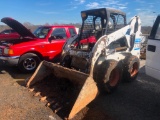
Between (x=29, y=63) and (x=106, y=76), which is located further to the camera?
(x=29, y=63)

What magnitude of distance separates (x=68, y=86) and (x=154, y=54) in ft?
7.64

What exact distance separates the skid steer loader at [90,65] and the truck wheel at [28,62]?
1.79 meters

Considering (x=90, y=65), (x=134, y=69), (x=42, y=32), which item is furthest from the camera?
(x=42, y=32)

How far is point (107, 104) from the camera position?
5117 mm

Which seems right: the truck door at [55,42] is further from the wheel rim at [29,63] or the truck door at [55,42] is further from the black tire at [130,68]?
the black tire at [130,68]

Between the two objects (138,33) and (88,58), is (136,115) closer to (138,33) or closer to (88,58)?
(88,58)

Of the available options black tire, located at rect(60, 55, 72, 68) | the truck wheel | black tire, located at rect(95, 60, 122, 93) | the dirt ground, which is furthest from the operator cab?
the truck wheel

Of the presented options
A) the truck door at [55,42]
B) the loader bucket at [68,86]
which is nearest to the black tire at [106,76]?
the loader bucket at [68,86]

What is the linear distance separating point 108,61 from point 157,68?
55.8 inches

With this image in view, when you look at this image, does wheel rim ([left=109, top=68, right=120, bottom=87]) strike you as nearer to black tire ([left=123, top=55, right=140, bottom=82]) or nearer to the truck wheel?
black tire ([left=123, top=55, right=140, bottom=82])

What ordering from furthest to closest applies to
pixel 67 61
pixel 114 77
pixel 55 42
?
pixel 55 42, pixel 67 61, pixel 114 77

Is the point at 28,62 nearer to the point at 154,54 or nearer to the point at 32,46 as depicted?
the point at 32,46

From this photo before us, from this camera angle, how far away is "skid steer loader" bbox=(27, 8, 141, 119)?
4.88m

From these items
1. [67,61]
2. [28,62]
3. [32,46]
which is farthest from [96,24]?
[28,62]
